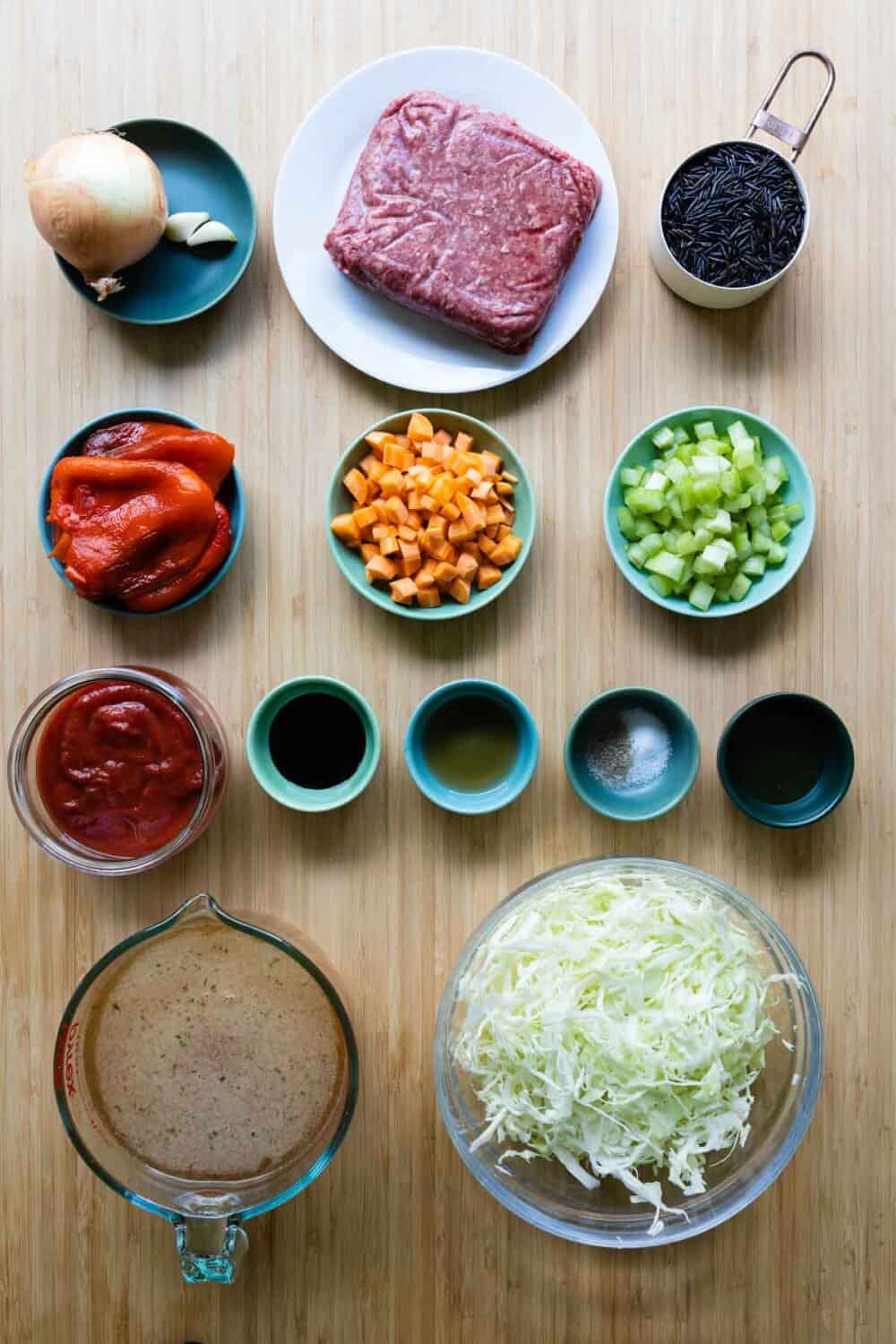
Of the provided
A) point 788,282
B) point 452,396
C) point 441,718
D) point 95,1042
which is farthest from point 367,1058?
point 788,282

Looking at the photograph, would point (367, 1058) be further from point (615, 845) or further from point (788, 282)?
point (788, 282)

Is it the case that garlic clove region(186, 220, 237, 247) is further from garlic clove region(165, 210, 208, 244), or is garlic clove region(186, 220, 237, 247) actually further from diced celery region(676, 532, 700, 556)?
diced celery region(676, 532, 700, 556)

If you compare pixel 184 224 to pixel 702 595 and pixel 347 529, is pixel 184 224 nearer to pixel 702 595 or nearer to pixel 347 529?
pixel 347 529

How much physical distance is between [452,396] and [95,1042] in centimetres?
125

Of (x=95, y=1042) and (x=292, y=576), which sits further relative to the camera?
(x=292, y=576)

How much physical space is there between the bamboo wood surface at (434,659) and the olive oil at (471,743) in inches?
2.7

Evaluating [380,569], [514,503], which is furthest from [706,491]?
[380,569]

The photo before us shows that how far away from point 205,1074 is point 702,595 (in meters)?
1.13

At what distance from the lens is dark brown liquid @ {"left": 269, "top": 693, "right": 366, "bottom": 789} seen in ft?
6.14

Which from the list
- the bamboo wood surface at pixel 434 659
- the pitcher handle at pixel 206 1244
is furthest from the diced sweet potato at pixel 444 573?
the pitcher handle at pixel 206 1244

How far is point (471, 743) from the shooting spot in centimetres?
191

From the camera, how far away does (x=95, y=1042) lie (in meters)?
1.64

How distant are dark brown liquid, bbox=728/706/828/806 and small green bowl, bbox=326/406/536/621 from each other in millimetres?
523

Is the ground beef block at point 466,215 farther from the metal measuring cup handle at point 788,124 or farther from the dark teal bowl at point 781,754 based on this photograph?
the dark teal bowl at point 781,754
